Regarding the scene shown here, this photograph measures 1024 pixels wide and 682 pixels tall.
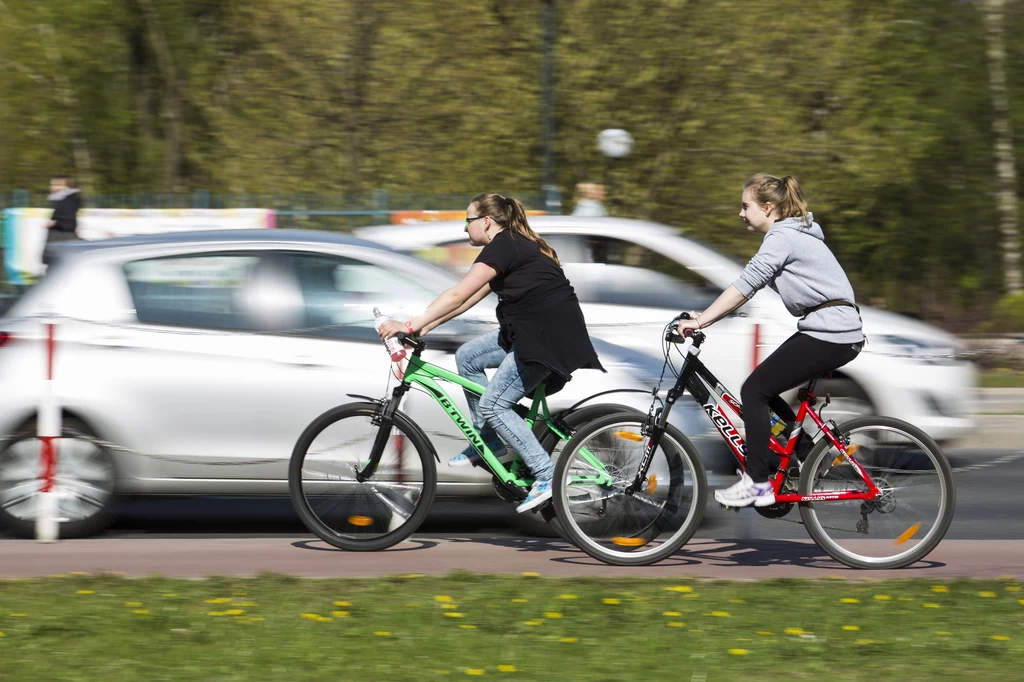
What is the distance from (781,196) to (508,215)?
1253 mm

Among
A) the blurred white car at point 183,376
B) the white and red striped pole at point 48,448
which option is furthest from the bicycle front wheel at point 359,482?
the white and red striped pole at point 48,448

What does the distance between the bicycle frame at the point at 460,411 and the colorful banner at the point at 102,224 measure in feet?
32.2

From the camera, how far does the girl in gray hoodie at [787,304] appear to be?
20.5 feet

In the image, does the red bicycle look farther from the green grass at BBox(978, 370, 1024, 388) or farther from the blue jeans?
the green grass at BBox(978, 370, 1024, 388)

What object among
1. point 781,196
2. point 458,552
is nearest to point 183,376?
point 458,552

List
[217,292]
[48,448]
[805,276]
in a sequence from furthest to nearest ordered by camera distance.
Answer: [217,292] < [48,448] < [805,276]

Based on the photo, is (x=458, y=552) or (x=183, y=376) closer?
(x=458, y=552)

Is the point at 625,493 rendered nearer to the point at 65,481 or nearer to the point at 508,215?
the point at 508,215

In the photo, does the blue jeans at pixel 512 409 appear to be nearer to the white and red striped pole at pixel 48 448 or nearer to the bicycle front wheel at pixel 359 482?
the bicycle front wheel at pixel 359 482

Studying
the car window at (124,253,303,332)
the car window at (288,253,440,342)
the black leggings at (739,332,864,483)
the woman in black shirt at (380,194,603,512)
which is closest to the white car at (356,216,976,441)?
the car window at (288,253,440,342)

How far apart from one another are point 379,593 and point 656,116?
14196 mm

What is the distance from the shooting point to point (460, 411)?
693 cm

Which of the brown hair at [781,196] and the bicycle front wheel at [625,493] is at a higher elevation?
the brown hair at [781,196]

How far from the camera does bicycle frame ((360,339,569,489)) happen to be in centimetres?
685
